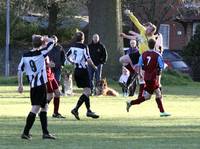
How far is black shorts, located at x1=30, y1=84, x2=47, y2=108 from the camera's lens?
13.3 meters

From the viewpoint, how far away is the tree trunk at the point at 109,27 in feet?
107

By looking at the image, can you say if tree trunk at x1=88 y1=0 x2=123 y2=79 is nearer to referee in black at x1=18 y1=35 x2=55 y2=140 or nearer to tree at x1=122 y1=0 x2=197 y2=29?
tree at x1=122 y1=0 x2=197 y2=29

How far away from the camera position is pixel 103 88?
2634 cm

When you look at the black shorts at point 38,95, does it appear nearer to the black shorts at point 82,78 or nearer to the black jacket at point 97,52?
the black shorts at point 82,78

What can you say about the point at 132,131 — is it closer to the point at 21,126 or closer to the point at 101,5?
the point at 21,126

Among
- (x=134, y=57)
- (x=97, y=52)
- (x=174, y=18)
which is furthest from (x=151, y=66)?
(x=174, y=18)

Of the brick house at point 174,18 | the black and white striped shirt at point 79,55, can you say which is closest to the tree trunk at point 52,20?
the brick house at point 174,18

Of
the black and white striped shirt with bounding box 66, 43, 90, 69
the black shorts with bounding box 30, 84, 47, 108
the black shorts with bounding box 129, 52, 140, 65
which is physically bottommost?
the black shorts with bounding box 30, 84, 47, 108

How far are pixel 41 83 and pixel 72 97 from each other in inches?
473

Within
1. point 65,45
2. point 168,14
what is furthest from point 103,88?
point 168,14

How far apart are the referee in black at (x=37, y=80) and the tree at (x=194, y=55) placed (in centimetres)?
3033

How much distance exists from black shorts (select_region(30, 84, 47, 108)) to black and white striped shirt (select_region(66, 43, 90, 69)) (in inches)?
153

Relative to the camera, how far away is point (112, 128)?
50.1 ft

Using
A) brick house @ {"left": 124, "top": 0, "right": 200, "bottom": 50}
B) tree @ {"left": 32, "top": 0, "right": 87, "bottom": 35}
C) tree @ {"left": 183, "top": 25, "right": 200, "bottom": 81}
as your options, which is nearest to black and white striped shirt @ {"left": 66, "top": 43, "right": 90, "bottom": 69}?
tree @ {"left": 183, "top": 25, "right": 200, "bottom": 81}
